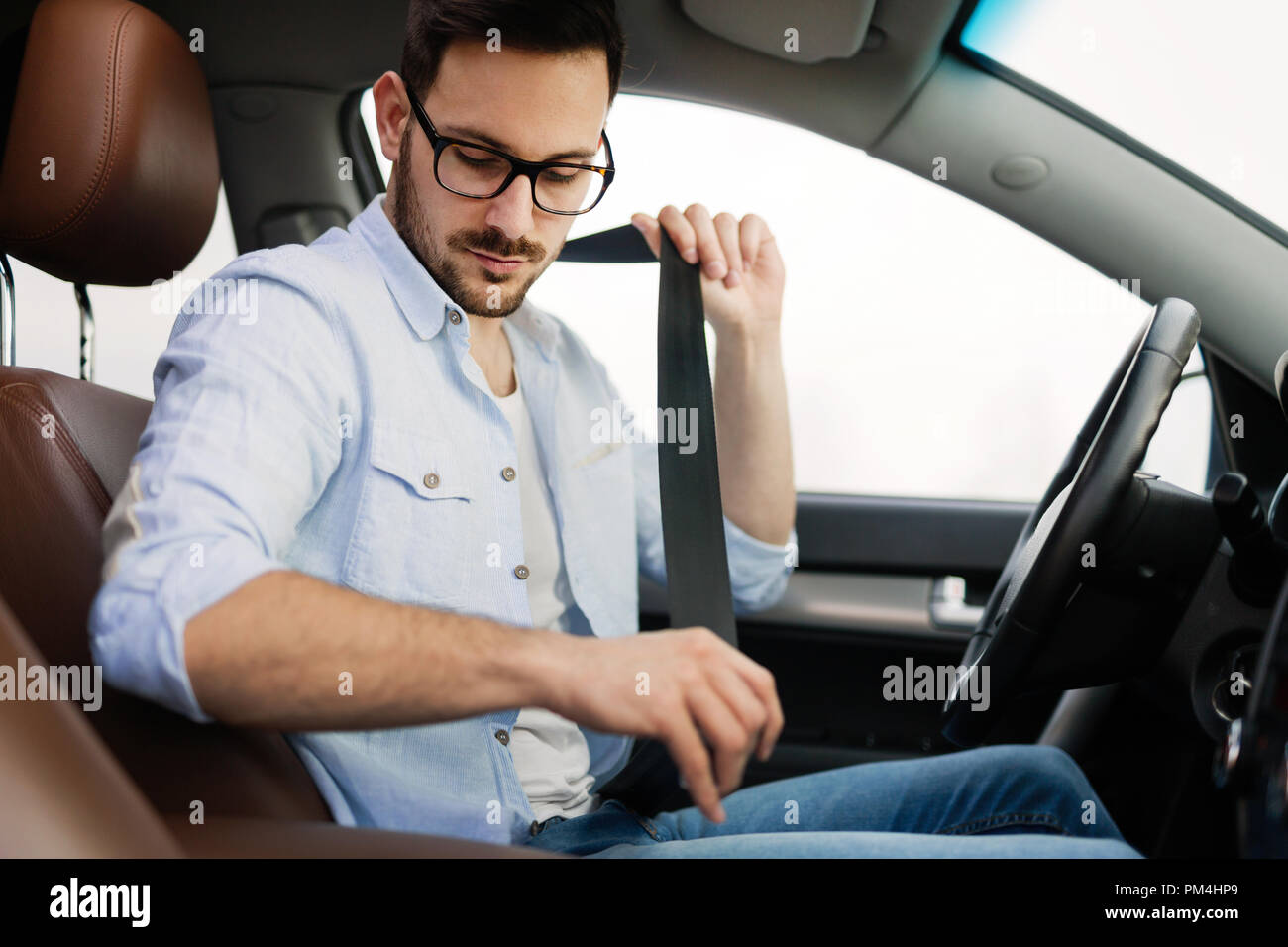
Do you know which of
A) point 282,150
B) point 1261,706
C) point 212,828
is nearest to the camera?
point 1261,706

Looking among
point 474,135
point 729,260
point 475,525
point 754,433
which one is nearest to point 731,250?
point 729,260

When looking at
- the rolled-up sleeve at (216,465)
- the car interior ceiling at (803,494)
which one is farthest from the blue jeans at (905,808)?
the rolled-up sleeve at (216,465)

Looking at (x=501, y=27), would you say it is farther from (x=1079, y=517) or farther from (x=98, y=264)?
(x=1079, y=517)

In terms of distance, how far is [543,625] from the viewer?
1.14 m

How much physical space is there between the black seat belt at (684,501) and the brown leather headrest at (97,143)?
0.56m

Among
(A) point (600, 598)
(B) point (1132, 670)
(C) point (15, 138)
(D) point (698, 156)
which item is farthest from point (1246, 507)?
(C) point (15, 138)

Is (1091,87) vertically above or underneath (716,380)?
above

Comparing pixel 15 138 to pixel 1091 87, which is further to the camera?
pixel 1091 87

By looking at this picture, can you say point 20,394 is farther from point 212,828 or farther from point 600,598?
point 600,598

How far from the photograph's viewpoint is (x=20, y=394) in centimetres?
93

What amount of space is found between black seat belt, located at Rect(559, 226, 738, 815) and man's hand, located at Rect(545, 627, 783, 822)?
35 cm

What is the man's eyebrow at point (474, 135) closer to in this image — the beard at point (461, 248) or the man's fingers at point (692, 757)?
the beard at point (461, 248)

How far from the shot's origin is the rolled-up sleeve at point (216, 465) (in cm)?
68

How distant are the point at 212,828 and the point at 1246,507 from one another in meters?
1.04
